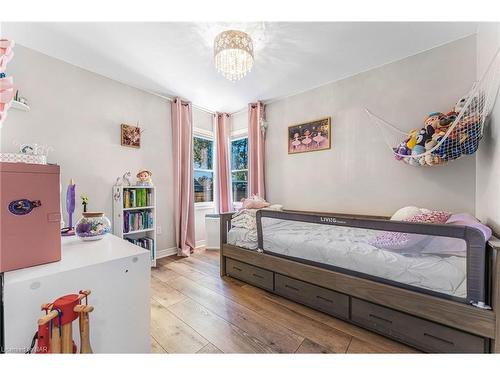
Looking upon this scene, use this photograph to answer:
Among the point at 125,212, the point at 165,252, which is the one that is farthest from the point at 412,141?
the point at 165,252

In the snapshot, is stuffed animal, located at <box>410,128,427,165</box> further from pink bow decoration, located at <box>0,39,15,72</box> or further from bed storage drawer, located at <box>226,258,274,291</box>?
pink bow decoration, located at <box>0,39,15,72</box>

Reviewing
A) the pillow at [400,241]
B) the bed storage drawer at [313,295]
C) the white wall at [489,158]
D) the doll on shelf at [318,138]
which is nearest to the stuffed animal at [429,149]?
the white wall at [489,158]

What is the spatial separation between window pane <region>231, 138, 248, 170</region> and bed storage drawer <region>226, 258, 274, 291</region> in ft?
5.81

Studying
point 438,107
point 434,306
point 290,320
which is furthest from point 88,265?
point 438,107

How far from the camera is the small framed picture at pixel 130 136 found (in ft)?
8.02

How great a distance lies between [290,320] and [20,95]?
9.73ft

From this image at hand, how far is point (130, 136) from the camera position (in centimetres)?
251

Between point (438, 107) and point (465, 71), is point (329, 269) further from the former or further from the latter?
point (465, 71)

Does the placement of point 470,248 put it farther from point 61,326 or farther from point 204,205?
point 204,205

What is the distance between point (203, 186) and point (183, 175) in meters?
0.60

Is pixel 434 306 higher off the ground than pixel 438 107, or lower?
lower

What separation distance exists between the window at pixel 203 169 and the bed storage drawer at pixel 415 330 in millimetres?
2659

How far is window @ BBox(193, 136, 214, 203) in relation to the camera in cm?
336

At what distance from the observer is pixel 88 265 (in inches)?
28.0
